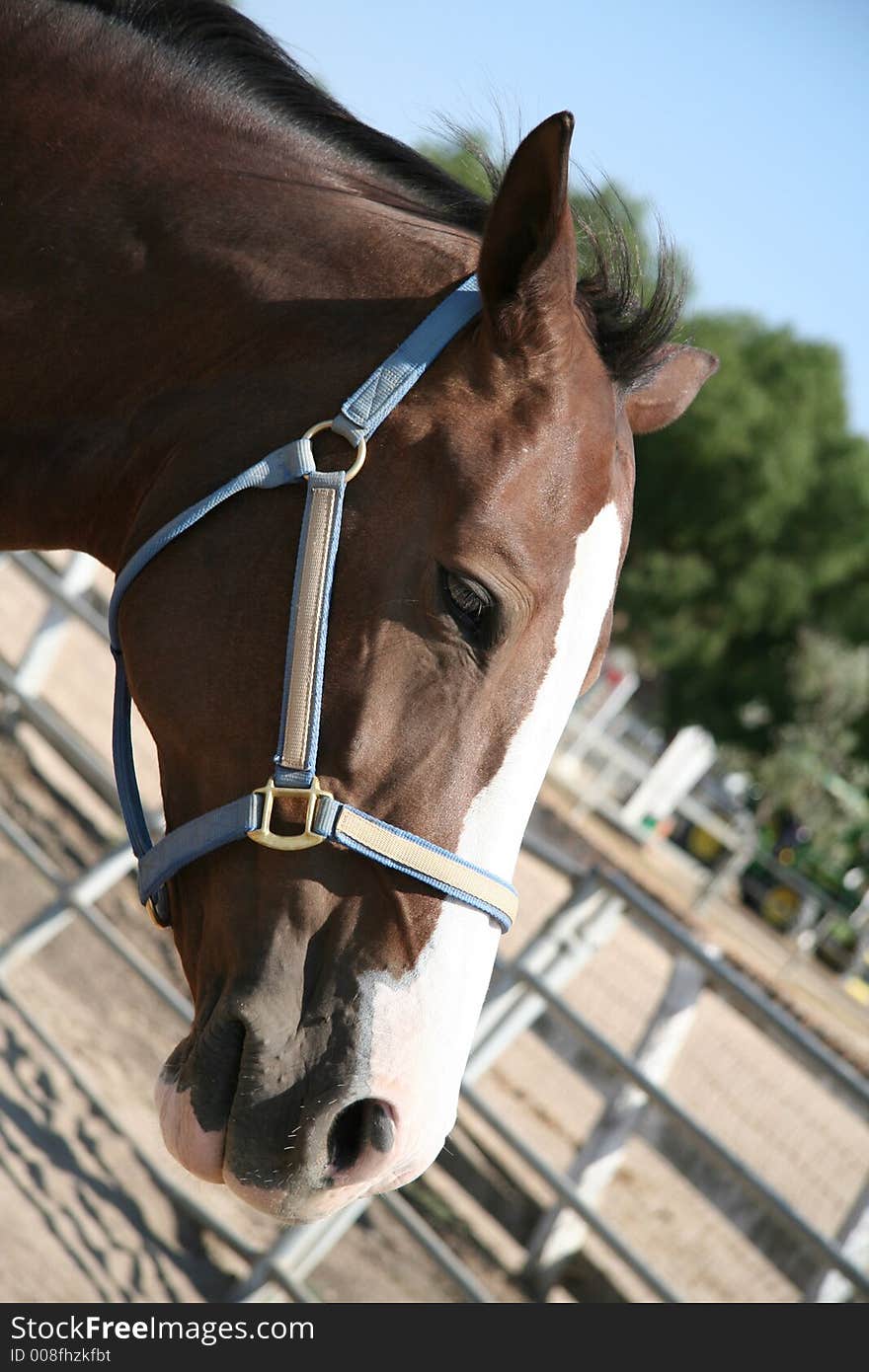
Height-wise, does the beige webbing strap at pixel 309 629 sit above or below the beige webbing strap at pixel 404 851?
above

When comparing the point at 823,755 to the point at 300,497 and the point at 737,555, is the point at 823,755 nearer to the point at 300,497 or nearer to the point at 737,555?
the point at 737,555

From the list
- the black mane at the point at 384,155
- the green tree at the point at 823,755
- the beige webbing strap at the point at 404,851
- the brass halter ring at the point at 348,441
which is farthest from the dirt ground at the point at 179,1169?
the green tree at the point at 823,755

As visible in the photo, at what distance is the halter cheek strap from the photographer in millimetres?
1784

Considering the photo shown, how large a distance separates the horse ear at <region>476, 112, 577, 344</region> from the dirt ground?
322 centimetres

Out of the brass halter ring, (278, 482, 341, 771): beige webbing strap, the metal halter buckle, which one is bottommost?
the metal halter buckle

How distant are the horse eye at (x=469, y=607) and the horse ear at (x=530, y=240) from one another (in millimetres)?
433

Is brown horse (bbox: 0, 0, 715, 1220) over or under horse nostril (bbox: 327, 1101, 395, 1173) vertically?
over

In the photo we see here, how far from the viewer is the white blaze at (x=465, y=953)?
1.72m

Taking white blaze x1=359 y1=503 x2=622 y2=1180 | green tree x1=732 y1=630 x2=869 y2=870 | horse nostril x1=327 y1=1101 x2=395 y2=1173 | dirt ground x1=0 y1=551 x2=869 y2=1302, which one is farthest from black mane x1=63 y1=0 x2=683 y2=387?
green tree x1=732 y1=630 x2=869 y2=870

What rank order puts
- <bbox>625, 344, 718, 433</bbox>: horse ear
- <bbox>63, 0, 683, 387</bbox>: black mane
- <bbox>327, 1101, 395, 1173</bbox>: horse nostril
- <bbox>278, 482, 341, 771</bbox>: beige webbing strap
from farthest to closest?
1. <bbox>625, 344, 718, 433</bbox>: horse ear
2. <bbox>63, 0, 683, 387</bbox>: black mane
3. <bbox>278, 482, 341, 771</bbox>: beige webbing strap
4. <bbox>327, 1101, 395, 1173</bbox>: horse nostril

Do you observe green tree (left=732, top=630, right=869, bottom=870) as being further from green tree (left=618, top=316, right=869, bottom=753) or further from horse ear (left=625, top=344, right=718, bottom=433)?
horse ear (left=625, top=344, right=718, bottom=433)

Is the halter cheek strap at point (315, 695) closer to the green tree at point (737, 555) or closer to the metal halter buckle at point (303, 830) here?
the metal halter buckle at point (303, 830)

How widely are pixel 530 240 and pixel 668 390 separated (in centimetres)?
72

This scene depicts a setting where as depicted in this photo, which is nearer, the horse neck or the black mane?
the horse neck
